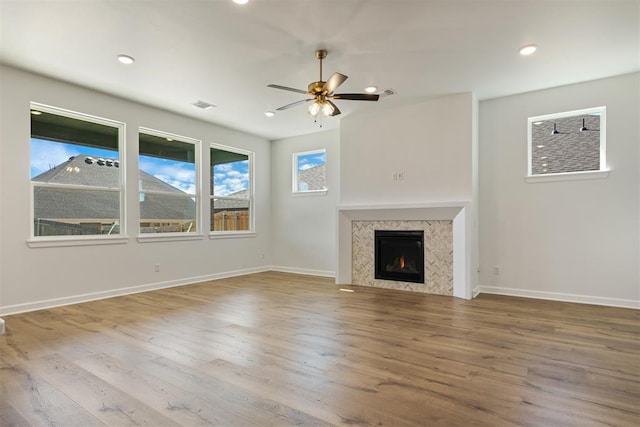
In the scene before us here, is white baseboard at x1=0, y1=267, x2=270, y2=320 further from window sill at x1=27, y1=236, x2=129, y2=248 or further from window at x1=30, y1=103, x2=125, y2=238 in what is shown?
window at x1=30, y1=103, x2=125, y2=238

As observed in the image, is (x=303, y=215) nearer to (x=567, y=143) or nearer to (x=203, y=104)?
(x=203, y=104)

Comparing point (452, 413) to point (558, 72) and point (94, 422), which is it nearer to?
point (94, 422)

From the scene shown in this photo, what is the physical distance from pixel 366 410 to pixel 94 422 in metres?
1.47

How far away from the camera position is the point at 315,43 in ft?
11.2

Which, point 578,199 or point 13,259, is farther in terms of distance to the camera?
point 578,199

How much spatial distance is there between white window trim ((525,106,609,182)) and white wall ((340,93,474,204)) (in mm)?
862

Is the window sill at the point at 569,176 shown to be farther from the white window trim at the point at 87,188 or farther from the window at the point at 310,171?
the white window trim at the point at 87,188

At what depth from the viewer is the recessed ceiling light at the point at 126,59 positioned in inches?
146

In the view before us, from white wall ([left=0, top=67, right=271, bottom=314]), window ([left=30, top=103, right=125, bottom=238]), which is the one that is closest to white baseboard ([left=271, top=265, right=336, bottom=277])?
white wall ([left=0, top=67, right=271, bottom=314])

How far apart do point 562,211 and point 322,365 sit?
13.2 feet

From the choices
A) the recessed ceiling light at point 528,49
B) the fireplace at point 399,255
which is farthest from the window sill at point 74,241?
the recessed ceiling light at point 528,49

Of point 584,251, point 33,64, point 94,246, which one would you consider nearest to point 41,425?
point 94,246

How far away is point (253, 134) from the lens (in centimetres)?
715

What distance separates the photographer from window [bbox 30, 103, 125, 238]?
4.29 metres
